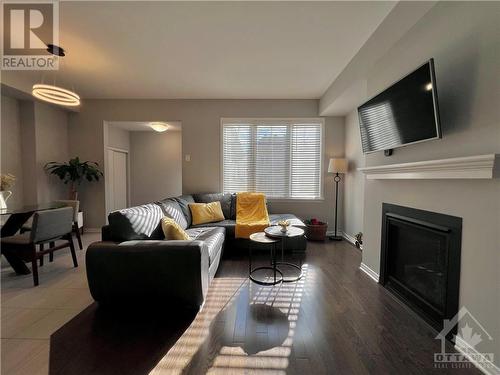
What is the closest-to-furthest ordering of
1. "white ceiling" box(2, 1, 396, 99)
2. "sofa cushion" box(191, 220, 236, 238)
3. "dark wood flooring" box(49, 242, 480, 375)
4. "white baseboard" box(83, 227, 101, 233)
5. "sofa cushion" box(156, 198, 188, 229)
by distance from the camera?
"dark wood flooring" box(49, 242, 480, 375) < "white ceiling" box(2, 1, 396, 99) < "sofa cushion" box(156, 198, 188, 229) < "sofa cushion" box(191, 220, 236, 238) < "white baseboard" box(83, 227, 101, 233)

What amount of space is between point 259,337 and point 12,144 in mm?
4960

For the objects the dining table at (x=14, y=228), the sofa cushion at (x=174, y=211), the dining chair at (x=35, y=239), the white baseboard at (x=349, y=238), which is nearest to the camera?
the dining chair at (x=35, y=239)

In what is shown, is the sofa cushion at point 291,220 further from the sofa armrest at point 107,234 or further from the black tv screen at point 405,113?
the sofa armrest at point 107,234

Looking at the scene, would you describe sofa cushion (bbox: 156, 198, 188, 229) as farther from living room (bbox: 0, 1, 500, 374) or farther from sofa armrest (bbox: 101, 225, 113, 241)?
sofa armrest (bbox: 101, 225, 113, 241)

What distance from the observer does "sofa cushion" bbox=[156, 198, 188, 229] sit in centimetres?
309

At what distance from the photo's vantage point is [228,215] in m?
4.20

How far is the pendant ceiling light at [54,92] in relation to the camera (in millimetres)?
2642

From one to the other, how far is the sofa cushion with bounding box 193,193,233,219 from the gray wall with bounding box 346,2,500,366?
2.94m

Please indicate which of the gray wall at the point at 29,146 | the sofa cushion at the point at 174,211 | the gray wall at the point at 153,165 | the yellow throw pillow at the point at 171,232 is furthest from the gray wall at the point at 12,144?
the yellow throw pillow at the point at 171,232

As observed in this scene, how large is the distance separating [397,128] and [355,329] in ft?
5.82

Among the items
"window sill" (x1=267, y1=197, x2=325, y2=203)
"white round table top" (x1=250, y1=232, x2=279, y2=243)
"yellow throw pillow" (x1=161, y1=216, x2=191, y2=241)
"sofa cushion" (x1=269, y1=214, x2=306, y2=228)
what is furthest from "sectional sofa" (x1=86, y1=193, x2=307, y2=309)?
"window sill" (x1=267, y1=197, x2=325, y2=203)

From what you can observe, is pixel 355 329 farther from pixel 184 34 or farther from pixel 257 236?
pixel 184 34

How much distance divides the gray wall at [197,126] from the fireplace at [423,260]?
2183 millimetres

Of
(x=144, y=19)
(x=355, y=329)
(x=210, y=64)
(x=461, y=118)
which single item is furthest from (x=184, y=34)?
(x=355, y=329)
